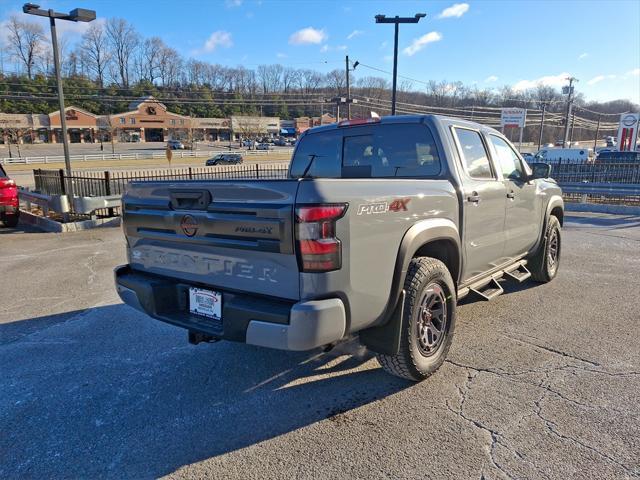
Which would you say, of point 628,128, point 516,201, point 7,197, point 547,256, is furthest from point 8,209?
point 628,128

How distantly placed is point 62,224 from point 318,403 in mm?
9534

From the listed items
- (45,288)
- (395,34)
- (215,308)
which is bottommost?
(45,288)

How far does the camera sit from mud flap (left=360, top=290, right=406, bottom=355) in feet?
9.69

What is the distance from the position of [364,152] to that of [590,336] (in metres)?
2.84

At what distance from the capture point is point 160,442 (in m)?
2.67

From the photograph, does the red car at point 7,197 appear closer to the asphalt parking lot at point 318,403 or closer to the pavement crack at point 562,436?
the asphalt parking lot at point 318,403

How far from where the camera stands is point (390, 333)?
2965 mm

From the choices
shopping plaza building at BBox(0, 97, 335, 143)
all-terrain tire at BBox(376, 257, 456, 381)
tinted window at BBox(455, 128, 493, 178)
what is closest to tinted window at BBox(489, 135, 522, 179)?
tinted window at BBox(455, 128, 493, 178)

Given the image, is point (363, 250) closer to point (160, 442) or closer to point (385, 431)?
point (385, 431)

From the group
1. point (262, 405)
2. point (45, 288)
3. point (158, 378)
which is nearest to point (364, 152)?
point (262, 405)

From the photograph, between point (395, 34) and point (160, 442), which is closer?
point (160, 442)

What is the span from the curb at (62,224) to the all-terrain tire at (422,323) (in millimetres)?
9698

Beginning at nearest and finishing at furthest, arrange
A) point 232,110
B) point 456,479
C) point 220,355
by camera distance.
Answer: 1. point 456,479
2. point 220,355
3. point 232,110

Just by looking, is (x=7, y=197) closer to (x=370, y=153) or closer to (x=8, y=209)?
(x=8, y=209)
